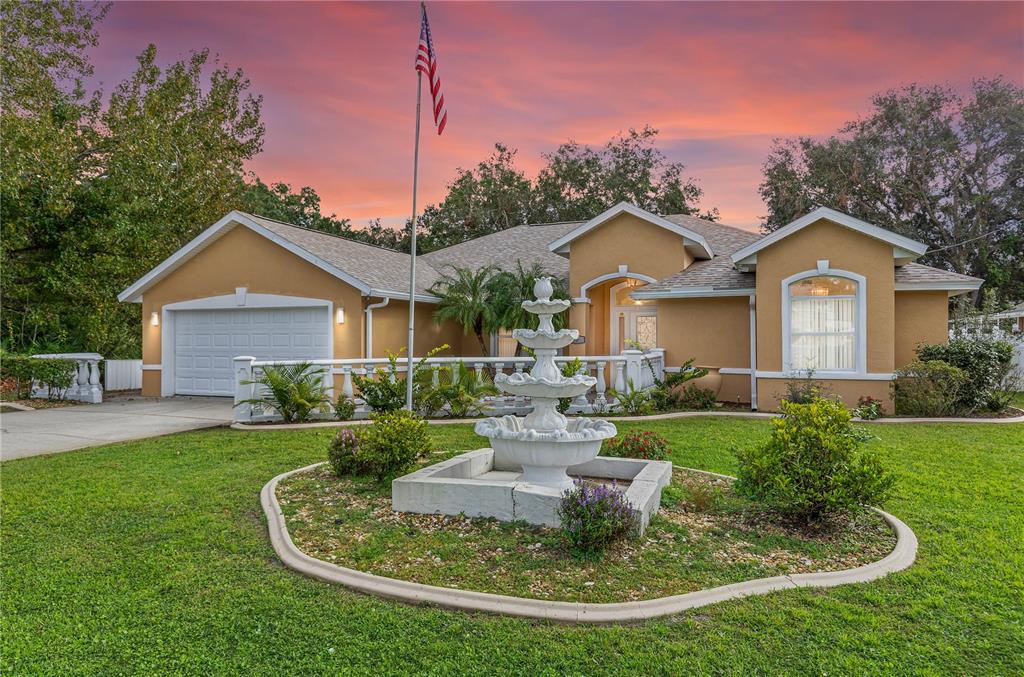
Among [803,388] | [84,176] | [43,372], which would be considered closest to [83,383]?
[43,372]

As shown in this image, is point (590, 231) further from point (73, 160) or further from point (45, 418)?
point (73, 160)

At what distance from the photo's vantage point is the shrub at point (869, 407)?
434 inches

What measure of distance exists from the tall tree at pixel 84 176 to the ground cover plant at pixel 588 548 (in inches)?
627

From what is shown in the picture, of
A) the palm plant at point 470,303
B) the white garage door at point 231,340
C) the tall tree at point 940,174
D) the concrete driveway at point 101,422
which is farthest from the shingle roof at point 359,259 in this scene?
the tall tree at point 940,174

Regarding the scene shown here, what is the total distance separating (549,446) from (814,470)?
2.26m

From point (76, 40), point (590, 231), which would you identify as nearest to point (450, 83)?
point (590, 231)

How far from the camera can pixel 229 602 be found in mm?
3750

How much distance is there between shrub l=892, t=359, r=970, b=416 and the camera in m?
11.1

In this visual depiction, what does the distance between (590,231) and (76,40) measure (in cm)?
1764

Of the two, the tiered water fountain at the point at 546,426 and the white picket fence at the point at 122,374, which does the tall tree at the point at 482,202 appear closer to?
the white picket fence at the point at 122,374

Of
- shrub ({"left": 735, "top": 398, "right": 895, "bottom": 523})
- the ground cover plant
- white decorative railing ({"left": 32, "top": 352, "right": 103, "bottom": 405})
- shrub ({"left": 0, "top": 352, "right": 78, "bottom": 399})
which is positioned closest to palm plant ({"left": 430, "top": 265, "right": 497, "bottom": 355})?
white decorative railing ({"left": 32, "top": 352, "right": 103, "bottom": 405})

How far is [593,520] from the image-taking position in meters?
4.42

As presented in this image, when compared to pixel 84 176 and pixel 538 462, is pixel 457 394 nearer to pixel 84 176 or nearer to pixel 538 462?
pixel 538 462

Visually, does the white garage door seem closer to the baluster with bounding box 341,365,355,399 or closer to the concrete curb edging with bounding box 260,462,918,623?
the baluster with bounding box 341,365,355,399
